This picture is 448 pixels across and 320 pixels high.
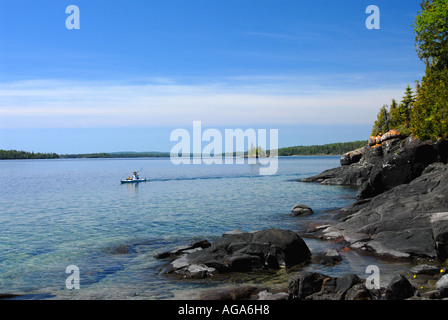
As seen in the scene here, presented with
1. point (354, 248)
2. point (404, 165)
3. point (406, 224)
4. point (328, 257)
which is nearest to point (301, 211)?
point (354, 248)

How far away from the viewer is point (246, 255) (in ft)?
60.6

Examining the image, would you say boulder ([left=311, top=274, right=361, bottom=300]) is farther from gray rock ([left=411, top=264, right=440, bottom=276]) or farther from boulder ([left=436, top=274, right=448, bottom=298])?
gray rock ([left=411, top=264, right=440, bottom=276])

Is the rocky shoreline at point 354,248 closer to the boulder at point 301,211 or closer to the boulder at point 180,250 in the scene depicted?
the boulder at point 180,250

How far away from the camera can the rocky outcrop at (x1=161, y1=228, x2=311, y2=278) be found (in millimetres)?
17938

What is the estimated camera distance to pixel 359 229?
23.8 metres

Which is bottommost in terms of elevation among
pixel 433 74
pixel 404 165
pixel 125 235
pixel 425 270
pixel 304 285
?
pixel 125 235

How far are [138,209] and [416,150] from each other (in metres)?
31.1

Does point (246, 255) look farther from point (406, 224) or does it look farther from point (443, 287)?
point (406, 224)

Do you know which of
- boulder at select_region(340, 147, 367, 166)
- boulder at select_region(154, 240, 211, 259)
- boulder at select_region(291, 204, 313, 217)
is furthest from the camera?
boulder at select_region(340, 147, 367, 166)

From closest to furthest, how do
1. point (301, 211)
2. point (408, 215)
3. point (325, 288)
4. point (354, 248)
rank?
point (325, 288) < point (354, 248) < point (408, 215) < point (301, 211)

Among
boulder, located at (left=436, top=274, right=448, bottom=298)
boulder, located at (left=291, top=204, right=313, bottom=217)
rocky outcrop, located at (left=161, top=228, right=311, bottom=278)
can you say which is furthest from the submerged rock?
boulder, located at (left=291, top=204, right=313, bottom=217)

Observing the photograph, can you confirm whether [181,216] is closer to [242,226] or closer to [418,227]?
[242,226]

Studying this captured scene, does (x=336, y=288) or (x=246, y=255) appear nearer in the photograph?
(x=336, y=288)
